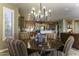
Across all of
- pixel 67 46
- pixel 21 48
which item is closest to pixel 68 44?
pixel 67 46

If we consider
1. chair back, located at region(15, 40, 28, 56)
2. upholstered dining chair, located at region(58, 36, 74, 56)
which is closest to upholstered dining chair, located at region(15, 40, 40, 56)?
chair back, located at region(15, 40, 28, 56)

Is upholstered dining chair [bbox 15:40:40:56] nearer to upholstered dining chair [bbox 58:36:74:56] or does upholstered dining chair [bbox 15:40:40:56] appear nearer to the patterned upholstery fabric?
the patterned upholstery fabric

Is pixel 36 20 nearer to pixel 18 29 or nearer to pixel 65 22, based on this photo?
pixel 18 29

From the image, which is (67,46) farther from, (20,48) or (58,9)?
(20,48)

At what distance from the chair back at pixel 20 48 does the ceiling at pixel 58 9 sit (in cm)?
50

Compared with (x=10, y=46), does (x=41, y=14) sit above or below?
above

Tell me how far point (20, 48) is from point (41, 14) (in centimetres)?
71

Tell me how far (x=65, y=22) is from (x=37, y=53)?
0.75 meters

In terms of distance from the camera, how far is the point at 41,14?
2006mm

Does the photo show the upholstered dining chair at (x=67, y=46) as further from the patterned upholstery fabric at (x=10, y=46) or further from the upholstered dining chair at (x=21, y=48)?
the patterned upholstery fabric at (x=10, y=46)

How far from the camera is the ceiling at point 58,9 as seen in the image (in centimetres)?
196

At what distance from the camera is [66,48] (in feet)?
6.53

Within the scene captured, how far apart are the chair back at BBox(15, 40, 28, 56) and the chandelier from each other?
490mm

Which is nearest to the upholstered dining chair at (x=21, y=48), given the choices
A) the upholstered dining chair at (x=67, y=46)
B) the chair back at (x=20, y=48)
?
the chair back at (x=20, y=48)
